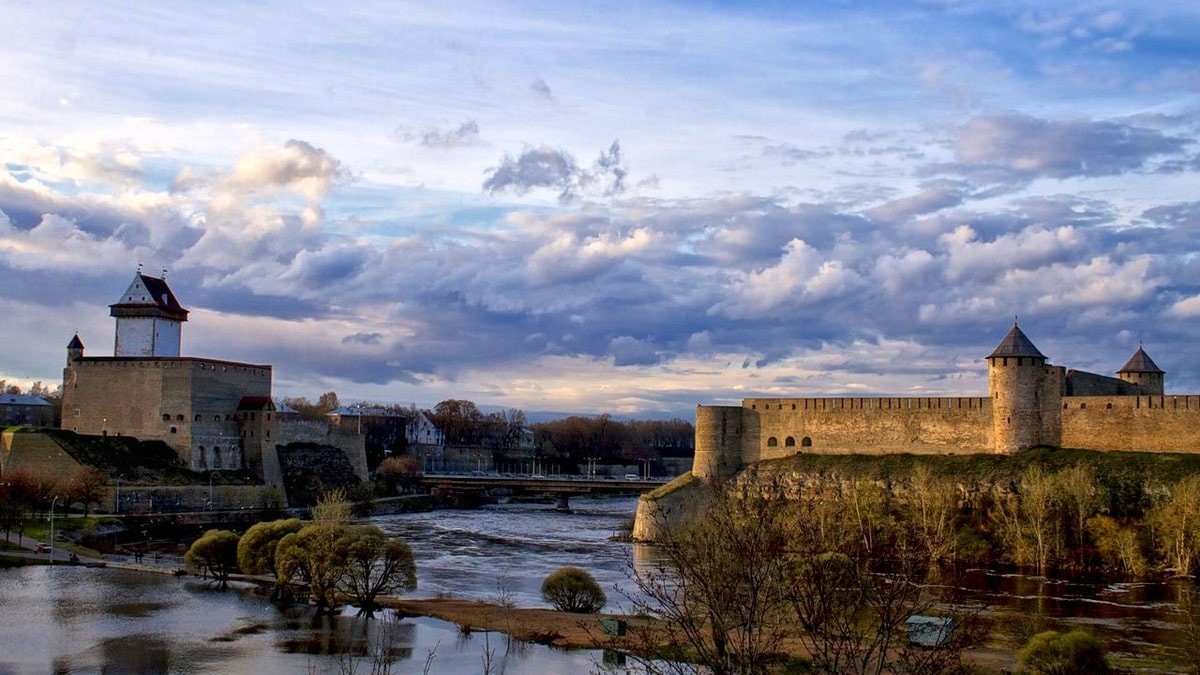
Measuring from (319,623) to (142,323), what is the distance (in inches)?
1867

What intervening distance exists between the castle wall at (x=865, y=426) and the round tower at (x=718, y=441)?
12.3 inches

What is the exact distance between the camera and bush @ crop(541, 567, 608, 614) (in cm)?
3089

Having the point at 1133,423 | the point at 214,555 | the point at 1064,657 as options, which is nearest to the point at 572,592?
the point at 214,555

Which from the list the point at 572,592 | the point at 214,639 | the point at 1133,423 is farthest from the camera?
the point at 1133,423

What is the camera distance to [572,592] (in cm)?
3092

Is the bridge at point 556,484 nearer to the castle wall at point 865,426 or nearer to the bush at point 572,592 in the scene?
the castle wall at point 865,426

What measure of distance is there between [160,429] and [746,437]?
33797mm

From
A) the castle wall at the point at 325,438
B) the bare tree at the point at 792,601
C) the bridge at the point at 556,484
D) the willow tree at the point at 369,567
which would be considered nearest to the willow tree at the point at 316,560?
the willow tree at the point at 369,567

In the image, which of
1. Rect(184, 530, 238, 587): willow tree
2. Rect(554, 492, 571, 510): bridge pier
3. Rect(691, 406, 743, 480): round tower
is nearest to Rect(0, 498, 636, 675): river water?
Rect(184, 530, 238, 587): willow tree

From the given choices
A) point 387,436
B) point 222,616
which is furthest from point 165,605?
point 387,436

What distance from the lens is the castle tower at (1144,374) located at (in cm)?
4981

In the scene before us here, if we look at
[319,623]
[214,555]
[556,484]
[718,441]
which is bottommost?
[319,623]

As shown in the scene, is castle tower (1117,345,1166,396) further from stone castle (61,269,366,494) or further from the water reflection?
stone castle (61,269,366,494)

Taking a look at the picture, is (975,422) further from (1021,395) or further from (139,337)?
(139,337)
